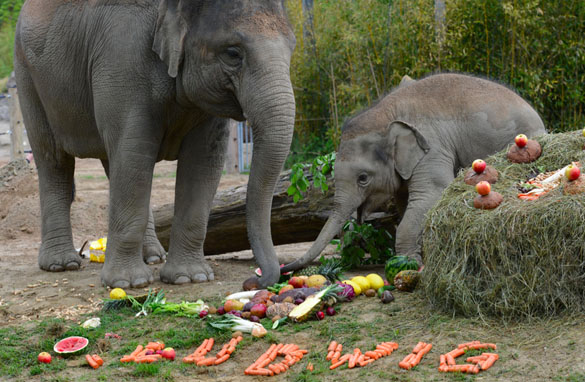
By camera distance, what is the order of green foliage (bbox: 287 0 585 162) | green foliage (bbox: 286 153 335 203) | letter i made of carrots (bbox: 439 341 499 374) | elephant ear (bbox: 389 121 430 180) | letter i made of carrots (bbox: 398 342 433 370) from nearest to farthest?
1. letter i made of carrots (bbox: 439 341 499 374)
2. letter i made of carrots (bbox: 398 342 433 370)
3. elephant ear (bbox: 389 121 430 180)
4. green foliage (bbox: 286 153 335 203)
5. green foliage (bbox: 287 0 585 162)

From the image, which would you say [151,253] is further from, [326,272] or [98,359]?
[98,359]

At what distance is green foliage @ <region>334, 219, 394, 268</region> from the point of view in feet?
24.0

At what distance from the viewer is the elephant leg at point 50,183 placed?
25.7ft

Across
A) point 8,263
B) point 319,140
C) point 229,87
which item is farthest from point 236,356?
point 319,140

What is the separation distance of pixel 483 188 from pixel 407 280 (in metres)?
1.06

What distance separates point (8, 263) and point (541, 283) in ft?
19.5

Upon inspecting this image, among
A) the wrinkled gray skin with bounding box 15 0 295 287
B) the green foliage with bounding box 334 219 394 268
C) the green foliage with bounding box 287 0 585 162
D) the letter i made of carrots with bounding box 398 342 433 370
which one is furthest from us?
the green foliage with bounding box 287 0 585 162

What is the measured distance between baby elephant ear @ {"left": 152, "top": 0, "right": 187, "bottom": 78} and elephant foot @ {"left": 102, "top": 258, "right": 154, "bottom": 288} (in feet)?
5.53

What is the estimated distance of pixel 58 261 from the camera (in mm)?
7859

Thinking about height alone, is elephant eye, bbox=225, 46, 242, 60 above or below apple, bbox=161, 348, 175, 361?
above

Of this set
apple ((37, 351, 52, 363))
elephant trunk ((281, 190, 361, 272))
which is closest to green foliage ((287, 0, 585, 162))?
elephant trunk ((281, 190, 361, 272))

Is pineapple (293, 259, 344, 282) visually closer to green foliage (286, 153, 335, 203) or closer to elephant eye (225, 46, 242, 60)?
green foliage (286, 153, 335, 203)

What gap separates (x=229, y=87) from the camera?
241 inches

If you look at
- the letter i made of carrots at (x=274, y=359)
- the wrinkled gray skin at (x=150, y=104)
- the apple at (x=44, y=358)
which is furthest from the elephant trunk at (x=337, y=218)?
the apple at (x=44, y=358)
